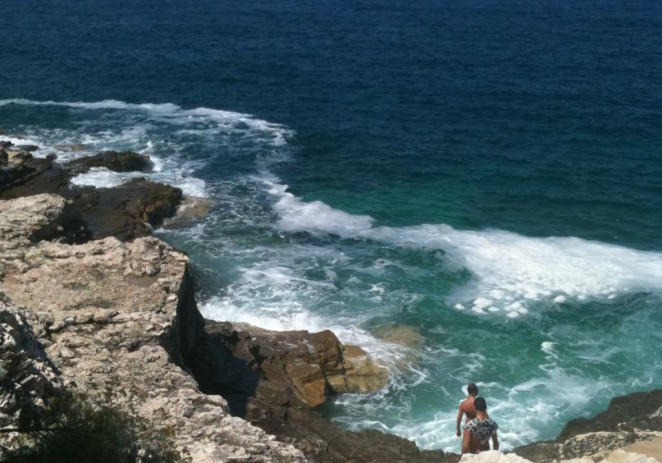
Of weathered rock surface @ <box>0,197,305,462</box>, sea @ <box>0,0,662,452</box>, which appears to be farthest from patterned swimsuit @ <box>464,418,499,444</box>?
sea @ <box>0,0,662,452</box>

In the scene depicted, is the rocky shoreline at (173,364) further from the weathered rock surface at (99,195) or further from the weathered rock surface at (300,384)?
the weathered rock surface at (99,195)

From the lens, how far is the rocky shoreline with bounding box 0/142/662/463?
15922 millimetres

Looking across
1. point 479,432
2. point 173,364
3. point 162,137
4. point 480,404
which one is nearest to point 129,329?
point 173,364

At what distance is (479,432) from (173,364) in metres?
8.37

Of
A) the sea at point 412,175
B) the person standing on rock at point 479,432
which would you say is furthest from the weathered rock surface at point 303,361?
the person standing on rock at point 479,432

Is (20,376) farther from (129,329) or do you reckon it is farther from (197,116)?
(197,116)

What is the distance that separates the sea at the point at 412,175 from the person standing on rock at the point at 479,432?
6.54 m

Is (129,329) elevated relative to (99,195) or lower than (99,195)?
elevated

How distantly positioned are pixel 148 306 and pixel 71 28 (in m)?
81.7

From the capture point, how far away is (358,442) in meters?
23.7

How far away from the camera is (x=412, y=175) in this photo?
52.2 metres

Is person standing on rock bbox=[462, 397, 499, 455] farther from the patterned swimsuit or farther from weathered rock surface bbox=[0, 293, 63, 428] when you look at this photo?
weathered rock surface bbox=[0, 293, 63, 428]

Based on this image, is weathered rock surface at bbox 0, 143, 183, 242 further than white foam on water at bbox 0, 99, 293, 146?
No

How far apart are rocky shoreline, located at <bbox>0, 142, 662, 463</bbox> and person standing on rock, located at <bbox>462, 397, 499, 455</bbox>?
242 centimetres
